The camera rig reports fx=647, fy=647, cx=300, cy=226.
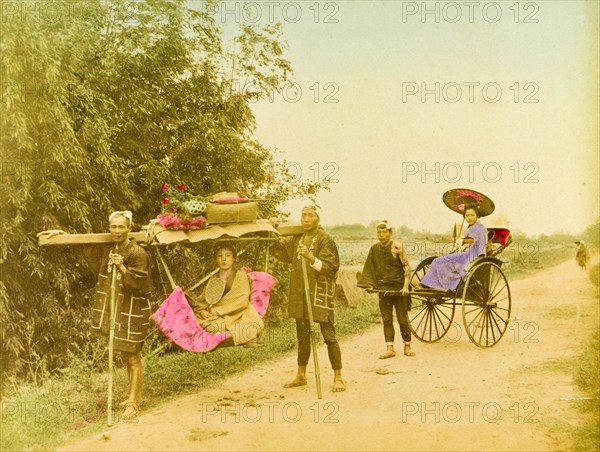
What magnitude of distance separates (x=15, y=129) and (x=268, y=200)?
4.17 metres

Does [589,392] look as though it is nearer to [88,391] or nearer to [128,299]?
[128,299]

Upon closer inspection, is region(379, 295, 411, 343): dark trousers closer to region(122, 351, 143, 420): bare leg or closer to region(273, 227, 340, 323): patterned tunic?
region(273, 227, 340, 323): patterned tunic

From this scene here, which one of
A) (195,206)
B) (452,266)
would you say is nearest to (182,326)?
(195,206)

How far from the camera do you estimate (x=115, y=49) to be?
856 centimetres

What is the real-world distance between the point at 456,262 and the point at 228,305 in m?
3.46

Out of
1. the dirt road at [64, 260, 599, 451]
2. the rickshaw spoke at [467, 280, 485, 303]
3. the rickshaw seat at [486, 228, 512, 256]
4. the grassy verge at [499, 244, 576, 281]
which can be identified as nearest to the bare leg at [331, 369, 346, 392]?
the dirt road at [64, 260, 599, 451]

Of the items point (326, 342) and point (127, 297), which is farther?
point (326, 342)

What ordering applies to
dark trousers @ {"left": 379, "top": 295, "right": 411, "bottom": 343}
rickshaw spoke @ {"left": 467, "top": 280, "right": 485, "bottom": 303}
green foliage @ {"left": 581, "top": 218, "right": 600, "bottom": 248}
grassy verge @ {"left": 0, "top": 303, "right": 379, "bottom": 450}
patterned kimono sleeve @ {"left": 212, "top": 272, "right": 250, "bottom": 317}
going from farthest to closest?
green foliage @ {"left": 581, "top": 218, "right": 600, "bottom": 248}
rickshaw spoke @ {"left": 467, "top": 280, "right": 485, "bottom": 303}
dark trousers @ {"left": 379, "top": 295, "right": 411, "bottom": 343}
patterned kimono sleeve @ {"left": 212, "top": 272, "right": 250, "bottom": 317}
grassy verge @ {"left": 0, "top": 303, "right": 379, "bottom": 450}

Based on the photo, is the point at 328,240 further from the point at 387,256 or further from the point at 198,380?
the point at 198,380

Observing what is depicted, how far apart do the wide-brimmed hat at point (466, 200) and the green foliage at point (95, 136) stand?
9.12 ft

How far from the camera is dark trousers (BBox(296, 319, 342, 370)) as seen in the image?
22.9ft

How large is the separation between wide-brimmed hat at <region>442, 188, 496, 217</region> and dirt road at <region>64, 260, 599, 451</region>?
193cm

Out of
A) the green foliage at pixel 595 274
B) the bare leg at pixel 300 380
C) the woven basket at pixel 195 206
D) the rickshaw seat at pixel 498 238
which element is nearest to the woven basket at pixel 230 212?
the woven basket at pixel 195 206

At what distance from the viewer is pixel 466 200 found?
9.01 metres
